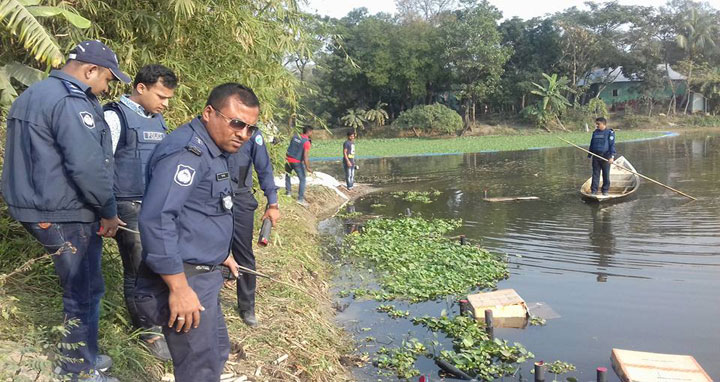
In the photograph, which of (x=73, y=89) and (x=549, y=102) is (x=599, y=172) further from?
(x=549, y=102)

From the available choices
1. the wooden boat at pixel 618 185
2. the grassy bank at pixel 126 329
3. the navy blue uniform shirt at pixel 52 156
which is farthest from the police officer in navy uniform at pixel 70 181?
the wooden boat at pixel 618 185

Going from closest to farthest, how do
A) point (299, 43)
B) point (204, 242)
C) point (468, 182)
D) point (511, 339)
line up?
point (204, 242)
point (511, 339)
point (299, 43)
point (468, 182)

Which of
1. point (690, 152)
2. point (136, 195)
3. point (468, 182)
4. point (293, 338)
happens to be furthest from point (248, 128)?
point (690, 152)

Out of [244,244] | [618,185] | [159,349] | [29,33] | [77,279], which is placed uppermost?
[29,33]

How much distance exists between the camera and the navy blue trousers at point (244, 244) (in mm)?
4578

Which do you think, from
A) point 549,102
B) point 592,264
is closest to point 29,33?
point 592,264

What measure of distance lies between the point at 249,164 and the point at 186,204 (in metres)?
2.11

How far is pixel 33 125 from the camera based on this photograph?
2.95 metres

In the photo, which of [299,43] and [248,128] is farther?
[299,43]

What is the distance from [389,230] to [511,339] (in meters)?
4.75

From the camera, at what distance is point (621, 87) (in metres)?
49.2

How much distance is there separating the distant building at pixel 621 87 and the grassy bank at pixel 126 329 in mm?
48126

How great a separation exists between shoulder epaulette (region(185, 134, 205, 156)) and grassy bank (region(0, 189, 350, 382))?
3.76 ft

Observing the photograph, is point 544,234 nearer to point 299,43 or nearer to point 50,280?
point 299,43
